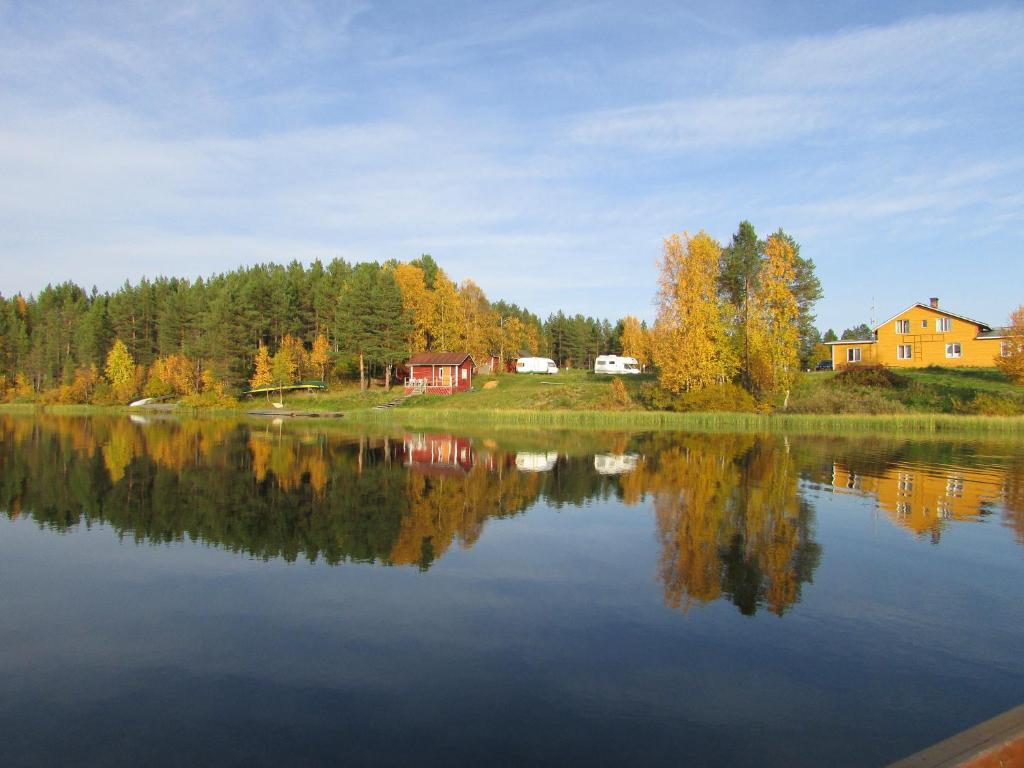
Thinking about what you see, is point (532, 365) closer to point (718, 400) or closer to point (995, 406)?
point (718, 400)

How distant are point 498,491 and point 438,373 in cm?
4703

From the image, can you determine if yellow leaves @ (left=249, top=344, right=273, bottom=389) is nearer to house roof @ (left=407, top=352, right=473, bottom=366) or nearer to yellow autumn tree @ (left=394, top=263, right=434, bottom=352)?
yellow autumn tree @ (left=394, top=263, right=434, bottom=352)

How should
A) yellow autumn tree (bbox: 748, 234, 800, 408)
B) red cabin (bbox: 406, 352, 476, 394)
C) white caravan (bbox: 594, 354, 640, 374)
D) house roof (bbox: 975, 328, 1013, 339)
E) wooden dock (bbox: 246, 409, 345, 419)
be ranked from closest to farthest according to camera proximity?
yellow autumn tree (bbox: 748, 234, 800, 408)
house roof (bbox: 975, 328, 1013, 339)
wooden dock (bbox: 246, 409, 345, 419)
red cabin (bbox: 406, 352, 476, 394)
white caravan (bbox: 594, 354, 640, 374)

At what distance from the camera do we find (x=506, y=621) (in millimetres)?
10336

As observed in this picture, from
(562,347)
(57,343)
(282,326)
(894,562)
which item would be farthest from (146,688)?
(562,347)

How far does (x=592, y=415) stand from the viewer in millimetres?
49406

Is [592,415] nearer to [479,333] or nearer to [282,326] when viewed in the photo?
[479,333]

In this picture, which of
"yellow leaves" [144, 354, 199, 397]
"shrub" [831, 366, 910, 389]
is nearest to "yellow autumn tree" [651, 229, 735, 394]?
"shrub" [831, 366, 910, 389]

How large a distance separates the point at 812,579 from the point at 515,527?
23.2 ft

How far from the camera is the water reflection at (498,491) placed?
46.5ft

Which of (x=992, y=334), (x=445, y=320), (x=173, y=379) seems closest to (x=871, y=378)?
(x=992, y=334)

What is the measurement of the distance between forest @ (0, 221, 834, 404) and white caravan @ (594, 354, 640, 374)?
7.98 metres

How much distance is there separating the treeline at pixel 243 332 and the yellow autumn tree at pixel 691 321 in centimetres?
2896

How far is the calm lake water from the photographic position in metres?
7.12
